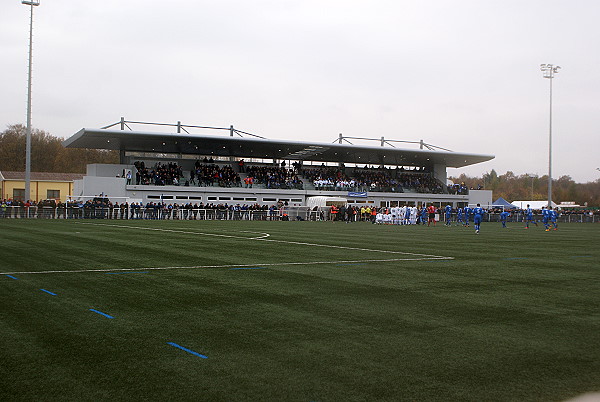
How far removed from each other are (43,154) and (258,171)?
135 feet

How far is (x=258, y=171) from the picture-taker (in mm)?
65688

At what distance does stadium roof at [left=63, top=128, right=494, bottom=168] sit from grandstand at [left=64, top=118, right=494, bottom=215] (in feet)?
0.33

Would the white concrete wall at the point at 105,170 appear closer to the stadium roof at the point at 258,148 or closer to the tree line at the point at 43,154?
the stadium roof at the point at 258,148

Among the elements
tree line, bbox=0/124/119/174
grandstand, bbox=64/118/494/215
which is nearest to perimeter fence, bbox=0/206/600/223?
grandstand, bbox=64/118/494/215

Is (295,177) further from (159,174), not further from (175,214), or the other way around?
(175,214)

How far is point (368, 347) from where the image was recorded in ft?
19.0

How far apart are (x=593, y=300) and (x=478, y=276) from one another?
114 inches

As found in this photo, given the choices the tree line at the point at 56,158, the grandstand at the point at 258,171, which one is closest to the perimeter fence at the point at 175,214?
the grandstand at the point at 258,171

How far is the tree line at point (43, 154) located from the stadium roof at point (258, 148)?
27087 millimetres

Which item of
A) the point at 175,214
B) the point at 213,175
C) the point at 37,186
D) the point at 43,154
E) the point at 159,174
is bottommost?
the point at 175,214

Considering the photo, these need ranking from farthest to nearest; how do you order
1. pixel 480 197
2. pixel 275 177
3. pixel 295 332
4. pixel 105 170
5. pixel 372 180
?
pixel 480 197 < pixel 372 180 < pixel 275 177 < pixel 105 170 < pixel 295 332

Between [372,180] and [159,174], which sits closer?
[159,174]

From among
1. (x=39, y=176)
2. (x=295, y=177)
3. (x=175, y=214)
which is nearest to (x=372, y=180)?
(x=295, y=177)

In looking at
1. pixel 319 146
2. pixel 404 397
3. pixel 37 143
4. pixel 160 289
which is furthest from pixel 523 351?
pixel 37 143
